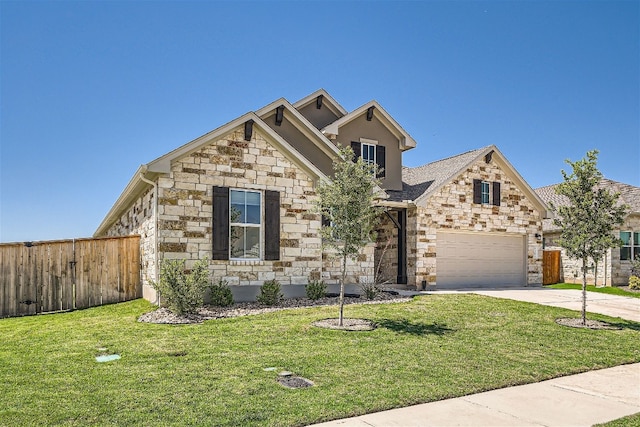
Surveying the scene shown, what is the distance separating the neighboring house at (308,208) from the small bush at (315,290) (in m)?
0.39

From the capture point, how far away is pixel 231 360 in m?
7.13

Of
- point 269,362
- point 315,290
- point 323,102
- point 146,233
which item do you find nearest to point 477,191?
point 323,102

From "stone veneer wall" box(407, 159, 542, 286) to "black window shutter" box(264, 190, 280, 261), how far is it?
704 centimetres

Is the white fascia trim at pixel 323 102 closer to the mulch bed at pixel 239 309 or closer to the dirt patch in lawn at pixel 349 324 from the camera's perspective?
the mulch bed at pixel 239 309

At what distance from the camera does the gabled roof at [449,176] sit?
19344 millimetres

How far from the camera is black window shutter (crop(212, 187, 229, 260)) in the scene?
12.7 meters

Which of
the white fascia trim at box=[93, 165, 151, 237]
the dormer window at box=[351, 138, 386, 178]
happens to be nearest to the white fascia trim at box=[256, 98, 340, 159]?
the dormer window at box=[351, 138, 386, 178]

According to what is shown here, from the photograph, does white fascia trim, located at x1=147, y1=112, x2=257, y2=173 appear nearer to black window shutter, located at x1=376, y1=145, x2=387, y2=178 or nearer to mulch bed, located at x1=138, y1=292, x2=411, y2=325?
mulch bed, located at x1=138, y1=292, x2=411, y2=325

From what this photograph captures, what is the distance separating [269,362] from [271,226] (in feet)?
21.8

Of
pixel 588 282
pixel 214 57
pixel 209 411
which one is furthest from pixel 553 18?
pixel 588 282

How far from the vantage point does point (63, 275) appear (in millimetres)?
13062

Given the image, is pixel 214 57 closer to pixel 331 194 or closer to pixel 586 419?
pixel 331 194

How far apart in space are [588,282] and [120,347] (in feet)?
71.2

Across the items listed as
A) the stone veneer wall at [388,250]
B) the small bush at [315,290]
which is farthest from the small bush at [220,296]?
the stone veneer wall at [388,250]
